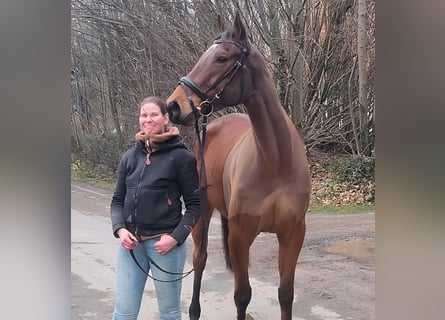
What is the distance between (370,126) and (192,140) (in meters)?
1.14

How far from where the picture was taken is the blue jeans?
1892mm

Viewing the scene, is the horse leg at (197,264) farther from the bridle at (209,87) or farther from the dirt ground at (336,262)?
the bridle at (209,87)

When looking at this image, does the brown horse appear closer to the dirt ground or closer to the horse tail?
the horse tail

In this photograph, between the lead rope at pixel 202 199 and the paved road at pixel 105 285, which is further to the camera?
the paved road at pixel 105 285

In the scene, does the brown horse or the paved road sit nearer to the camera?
the brown horse

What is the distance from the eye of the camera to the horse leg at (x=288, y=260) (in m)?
2.44

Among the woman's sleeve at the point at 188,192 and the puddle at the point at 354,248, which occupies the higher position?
the woman's sleeve at the point at 188,192

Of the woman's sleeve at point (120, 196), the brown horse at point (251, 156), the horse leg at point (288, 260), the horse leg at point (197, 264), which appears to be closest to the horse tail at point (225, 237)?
the horse leg at point (197, 264)

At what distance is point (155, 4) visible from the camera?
2953 millimetres

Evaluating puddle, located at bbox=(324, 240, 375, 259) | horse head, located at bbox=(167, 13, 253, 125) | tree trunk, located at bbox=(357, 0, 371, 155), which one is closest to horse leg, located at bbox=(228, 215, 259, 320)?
horse head, located at bbox=(167, 13, 253, 125)

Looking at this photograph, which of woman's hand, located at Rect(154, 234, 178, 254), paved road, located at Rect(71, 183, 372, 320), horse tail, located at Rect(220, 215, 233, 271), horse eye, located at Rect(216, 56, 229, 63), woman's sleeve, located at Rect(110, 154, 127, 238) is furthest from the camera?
horse tail, located at Rect(220, 215, 233, 271)

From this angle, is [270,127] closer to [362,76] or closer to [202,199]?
[202,199]

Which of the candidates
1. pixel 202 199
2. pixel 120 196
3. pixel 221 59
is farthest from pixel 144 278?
pixel 221 59
